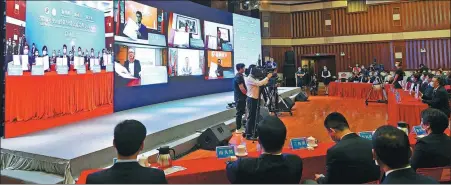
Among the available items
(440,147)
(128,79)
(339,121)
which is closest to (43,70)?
(128,79)

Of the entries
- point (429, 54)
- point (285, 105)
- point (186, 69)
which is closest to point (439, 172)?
point (285, 105)

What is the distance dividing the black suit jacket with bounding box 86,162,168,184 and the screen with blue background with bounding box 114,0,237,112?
16.3 ft

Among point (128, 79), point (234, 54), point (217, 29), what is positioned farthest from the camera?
point (234, 54)

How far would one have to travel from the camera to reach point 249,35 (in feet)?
36.9

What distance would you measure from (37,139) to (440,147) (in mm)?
4096

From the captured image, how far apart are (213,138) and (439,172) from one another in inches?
118

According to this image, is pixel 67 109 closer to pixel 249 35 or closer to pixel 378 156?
pixel 378 156

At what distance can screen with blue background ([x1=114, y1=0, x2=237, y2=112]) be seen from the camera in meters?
6.39

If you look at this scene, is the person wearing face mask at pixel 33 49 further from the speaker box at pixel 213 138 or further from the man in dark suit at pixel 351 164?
the man in dark suit at pixel 351 164

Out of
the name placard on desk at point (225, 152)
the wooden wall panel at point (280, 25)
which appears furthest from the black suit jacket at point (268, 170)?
the wooden wall panel at point (280, 25)

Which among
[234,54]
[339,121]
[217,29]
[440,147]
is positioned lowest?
[440,147]

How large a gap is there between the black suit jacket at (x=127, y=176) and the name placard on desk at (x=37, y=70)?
3444 mm

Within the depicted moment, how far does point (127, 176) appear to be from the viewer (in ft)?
4.25

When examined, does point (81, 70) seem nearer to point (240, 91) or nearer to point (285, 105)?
point (240, 91)
